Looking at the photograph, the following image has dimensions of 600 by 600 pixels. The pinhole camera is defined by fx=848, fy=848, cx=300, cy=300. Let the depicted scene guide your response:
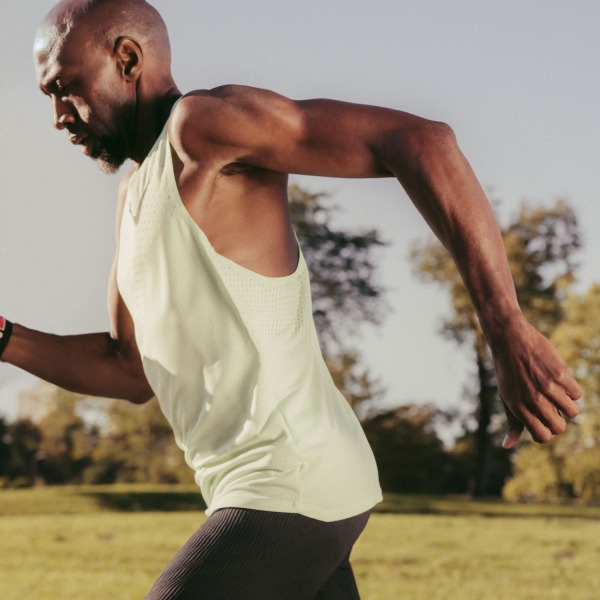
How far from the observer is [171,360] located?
1.25 meters

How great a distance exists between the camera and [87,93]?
135 centimetres

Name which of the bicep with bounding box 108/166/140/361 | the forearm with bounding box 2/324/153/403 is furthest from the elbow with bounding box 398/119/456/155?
the forearm with bounding box 2/324/153/403

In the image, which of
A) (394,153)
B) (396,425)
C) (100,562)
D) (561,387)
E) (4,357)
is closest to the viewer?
(561,387)

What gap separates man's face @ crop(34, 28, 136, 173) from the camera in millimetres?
1344

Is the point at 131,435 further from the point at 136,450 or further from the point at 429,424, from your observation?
the point at 429,424

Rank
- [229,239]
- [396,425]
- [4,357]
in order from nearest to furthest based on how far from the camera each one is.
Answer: [229,239]
[4,357]
[396,425]

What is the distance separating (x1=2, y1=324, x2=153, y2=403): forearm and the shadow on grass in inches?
440

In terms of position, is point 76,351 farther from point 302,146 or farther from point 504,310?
point 504,310

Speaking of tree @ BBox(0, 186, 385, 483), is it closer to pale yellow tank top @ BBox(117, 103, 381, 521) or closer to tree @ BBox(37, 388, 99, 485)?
tree @ BBox(37, 388, 99, 485)

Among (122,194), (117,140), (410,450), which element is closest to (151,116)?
(117,140)

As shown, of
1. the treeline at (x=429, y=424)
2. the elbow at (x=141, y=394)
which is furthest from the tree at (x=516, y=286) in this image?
the elbow at (x=141, y=394)

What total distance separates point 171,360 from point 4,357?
1.58 ft

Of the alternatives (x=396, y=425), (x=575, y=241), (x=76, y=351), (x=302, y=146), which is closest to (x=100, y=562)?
(x=396, y=425)

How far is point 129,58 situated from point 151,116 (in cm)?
10
